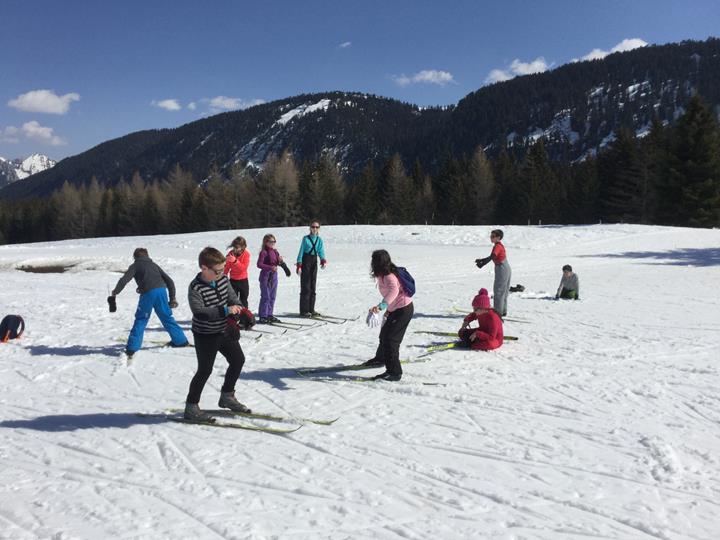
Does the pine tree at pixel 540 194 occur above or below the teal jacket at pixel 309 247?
above

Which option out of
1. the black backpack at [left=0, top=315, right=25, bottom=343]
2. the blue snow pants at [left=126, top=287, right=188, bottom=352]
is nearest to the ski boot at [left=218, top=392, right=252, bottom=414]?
the blue snow pants at [left=126, top=287, right=188, bottom=352]

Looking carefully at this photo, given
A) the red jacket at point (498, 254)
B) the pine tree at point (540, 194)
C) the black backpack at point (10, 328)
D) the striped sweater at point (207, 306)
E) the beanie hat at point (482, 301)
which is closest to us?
the striped sweater at point (207, 306)

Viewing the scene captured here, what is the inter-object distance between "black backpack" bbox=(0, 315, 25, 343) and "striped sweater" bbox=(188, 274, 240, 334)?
254 inches

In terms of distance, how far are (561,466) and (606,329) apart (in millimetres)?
6275

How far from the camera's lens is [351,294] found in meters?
14.9

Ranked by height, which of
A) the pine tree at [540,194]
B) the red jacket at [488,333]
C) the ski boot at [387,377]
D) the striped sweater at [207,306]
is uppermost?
the pine tree at [540,194]

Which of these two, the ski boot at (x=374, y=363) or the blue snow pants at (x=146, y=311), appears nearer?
the ski boot at (x=374, y=363)

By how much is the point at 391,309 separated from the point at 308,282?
15.8ft

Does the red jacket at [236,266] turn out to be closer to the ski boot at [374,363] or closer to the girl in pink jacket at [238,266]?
the girl in pink jacket at [238,266]

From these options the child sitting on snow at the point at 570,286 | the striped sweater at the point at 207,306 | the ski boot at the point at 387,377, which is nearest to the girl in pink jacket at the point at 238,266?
the ski boot at the point at 387,377

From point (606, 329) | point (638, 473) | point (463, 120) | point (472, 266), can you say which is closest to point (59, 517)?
point (638, 473)

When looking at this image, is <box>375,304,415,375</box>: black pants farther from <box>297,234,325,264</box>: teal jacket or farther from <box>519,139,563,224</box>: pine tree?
<box>519,139,563,224</box>: pine tree

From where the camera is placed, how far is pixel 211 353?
4973mm

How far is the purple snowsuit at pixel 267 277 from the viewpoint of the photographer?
32.8 feet
